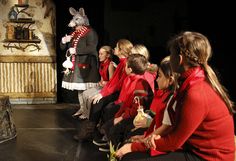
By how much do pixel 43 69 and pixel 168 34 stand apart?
1.97 m

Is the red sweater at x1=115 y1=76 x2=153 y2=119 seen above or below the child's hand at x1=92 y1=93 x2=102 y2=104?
above

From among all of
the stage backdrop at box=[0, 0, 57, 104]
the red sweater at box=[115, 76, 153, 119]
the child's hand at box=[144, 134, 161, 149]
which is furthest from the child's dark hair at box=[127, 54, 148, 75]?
the stage backdrop at box=[0, 0, 57, 104]

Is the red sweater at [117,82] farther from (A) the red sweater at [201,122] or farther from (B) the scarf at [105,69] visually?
(A) the red sweater at [201,122]

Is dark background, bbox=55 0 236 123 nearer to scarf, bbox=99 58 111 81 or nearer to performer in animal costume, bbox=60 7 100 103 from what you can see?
performer in animal costume, bbox=60 7 100 103

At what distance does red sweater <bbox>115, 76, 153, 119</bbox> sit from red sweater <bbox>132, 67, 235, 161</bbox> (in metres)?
1.17

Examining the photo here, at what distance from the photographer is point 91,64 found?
4785mm

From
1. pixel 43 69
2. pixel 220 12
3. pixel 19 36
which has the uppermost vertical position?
pixel 220 12

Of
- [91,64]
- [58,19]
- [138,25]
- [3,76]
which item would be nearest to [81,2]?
[58,19]

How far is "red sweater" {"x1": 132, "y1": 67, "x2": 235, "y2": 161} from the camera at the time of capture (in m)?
1.71

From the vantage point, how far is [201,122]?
1.75 m

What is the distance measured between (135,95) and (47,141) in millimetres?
1310

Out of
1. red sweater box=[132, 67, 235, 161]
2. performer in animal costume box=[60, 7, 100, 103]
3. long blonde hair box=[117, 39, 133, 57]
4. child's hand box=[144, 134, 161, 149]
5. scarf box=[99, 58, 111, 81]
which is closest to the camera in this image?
red sweater box=[132, 67, 235, 161]

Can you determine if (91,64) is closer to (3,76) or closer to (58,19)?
(58,19)

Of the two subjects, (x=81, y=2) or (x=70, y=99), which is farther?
(x=70, y=99)
